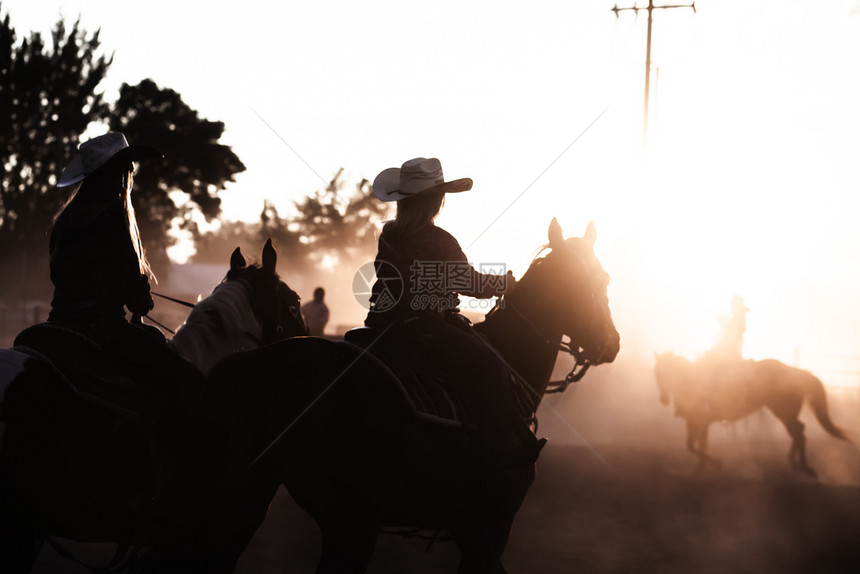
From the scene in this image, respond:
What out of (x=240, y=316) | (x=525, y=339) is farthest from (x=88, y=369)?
(x=525, y=339)

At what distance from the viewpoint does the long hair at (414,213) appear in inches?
203

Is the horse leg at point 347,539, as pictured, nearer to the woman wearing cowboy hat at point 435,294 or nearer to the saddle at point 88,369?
the woman wearing cowboy hat at point 435,294

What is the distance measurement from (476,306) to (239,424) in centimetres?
269

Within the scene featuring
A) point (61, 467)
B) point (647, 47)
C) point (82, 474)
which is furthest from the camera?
point (647, 47)

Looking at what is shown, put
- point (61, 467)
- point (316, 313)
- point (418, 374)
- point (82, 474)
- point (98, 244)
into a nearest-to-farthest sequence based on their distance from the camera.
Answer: point (61, 467), point (82, 474), point (98, 244), point (418, 374), point (316, 313)

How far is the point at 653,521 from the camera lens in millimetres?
9641

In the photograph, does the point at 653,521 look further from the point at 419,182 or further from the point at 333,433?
the point at 333,433

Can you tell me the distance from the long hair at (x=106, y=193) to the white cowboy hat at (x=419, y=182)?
55.6 inches

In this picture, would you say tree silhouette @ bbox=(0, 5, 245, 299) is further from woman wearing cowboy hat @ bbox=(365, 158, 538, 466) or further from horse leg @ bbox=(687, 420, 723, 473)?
woman wearing cowboy hat @ bbox=(365, 158, 538, 466)

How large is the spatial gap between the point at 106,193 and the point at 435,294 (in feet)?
6.01

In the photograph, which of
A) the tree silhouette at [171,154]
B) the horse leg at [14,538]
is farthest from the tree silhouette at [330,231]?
the horse leg at [14,538]

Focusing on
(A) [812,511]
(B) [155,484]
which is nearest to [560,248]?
(B) [155,484]

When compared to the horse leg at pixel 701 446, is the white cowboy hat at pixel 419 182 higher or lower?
lower

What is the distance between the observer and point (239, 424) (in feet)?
14.6
